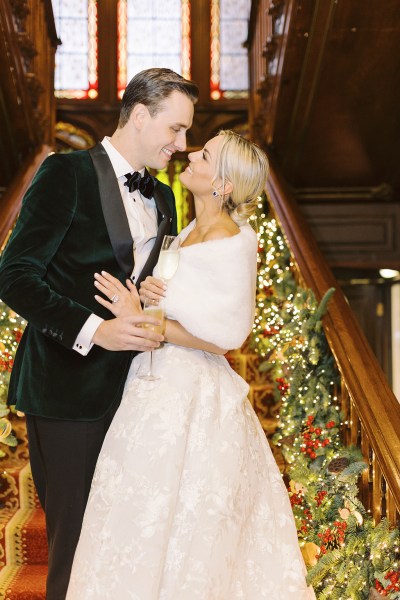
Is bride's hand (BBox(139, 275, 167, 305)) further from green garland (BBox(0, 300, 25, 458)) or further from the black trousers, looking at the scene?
green garland (BBox(0, 300, 25, 458))

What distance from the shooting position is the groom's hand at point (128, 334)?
6.36 ft

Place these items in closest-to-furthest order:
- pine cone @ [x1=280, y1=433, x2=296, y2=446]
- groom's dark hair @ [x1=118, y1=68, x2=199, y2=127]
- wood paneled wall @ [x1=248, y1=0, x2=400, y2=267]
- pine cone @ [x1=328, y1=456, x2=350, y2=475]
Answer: groom's dark hair @ [x1=118, y1=68, x2=199, y2=127]
pine cone @ [x1=328, y1=456, x2=350, y2=475]
pine cone @ [x1=280, y1=433, x2=296, y2=446]
wood paneled wall @ [x1=248, y1=0, x2=400, y2=267]

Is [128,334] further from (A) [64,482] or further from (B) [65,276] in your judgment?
(A) [64,482]

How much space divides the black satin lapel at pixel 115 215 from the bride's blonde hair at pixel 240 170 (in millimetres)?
344

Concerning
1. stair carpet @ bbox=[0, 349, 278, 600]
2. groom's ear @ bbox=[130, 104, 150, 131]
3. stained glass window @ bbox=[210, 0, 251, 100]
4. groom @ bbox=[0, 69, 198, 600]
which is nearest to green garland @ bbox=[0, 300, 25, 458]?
stair carpet @ bbox=[0, 349, 278, 600]

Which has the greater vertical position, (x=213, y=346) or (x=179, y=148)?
(x=179, y=148)

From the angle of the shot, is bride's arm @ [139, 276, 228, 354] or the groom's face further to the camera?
the groom's face

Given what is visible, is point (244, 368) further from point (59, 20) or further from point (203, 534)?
point (59, 20)

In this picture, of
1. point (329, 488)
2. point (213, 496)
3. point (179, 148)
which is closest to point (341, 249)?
point (329, 488)

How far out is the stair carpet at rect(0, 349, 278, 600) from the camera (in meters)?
3.03

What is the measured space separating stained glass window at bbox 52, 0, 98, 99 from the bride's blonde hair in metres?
5.98

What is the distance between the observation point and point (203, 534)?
6.59 ft

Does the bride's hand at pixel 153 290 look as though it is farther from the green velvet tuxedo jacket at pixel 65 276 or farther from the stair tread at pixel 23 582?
the stair tread at pixel 23 582

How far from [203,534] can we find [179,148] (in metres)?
1.14
